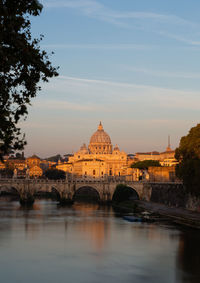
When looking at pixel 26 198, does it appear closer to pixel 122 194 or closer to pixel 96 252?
pixel 122 194

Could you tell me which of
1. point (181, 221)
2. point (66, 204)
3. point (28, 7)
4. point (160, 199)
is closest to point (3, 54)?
point (28, 7)

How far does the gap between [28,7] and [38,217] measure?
57.5 metres

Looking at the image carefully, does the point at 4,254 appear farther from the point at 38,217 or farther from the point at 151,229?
the point at 38,217

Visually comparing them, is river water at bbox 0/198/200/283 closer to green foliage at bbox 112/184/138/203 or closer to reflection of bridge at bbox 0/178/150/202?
green foliage at bbox 112/184/138/203

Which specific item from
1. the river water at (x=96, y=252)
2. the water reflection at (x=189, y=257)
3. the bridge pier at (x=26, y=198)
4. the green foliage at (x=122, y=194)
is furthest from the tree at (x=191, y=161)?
the bridge pier at (x=26, y=198)

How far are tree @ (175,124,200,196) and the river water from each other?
19.2 ft

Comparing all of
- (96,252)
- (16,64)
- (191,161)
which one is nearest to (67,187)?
(191,161)

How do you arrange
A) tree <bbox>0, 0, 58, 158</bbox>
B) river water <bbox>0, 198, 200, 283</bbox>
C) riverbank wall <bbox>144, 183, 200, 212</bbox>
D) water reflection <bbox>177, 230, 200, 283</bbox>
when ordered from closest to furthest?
tree <bbox>0, 0, 58, 158</bbox>, water reflection <bbox>177, 230, 200, 283</bbox>, river water <bbox>0, 198, 200, 283</bbox>, riverbank wall <bbox>144, 183, 200, 212</bbox>

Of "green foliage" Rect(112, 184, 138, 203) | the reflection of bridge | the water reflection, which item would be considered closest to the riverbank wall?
the reflection of bridge

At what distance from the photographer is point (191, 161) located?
216 feet

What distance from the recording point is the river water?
35.9 metres

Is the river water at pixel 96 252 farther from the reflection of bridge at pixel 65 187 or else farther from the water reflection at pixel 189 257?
the reflection of bridge at pixel 65 187

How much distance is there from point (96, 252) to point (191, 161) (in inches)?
943

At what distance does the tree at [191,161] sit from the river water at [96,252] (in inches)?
230
